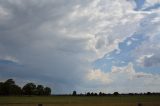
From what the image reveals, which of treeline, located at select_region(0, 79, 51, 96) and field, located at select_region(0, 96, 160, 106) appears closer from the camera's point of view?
field, located at select_region(0, 96, 160, 106)

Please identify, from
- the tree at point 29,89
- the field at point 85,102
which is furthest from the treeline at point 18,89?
the field at point 85,102

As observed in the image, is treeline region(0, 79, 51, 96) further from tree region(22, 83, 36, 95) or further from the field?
the field

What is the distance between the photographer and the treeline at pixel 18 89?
13925 cm

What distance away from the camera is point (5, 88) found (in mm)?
140125

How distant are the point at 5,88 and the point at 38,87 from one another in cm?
1460

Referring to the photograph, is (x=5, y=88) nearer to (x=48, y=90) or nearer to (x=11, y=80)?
(x=11, y=80)

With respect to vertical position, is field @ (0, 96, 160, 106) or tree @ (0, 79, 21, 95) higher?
tree @ (0, 79, 21, 95)

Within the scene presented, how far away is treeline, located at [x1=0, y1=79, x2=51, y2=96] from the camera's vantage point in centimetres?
13925

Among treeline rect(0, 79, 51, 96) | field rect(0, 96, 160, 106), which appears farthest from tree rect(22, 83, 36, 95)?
field rect(0, 96, 160, 106)

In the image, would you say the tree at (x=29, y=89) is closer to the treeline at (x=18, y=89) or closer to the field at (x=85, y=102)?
the treeline at (x=18, y=89)

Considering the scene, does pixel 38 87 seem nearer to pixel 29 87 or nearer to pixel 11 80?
pixel 29 87

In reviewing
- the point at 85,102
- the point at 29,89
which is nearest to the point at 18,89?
the point at 29,89

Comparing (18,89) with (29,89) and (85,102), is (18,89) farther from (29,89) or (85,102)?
(85,102)

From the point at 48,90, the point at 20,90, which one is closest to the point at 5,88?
the point at 20,90
